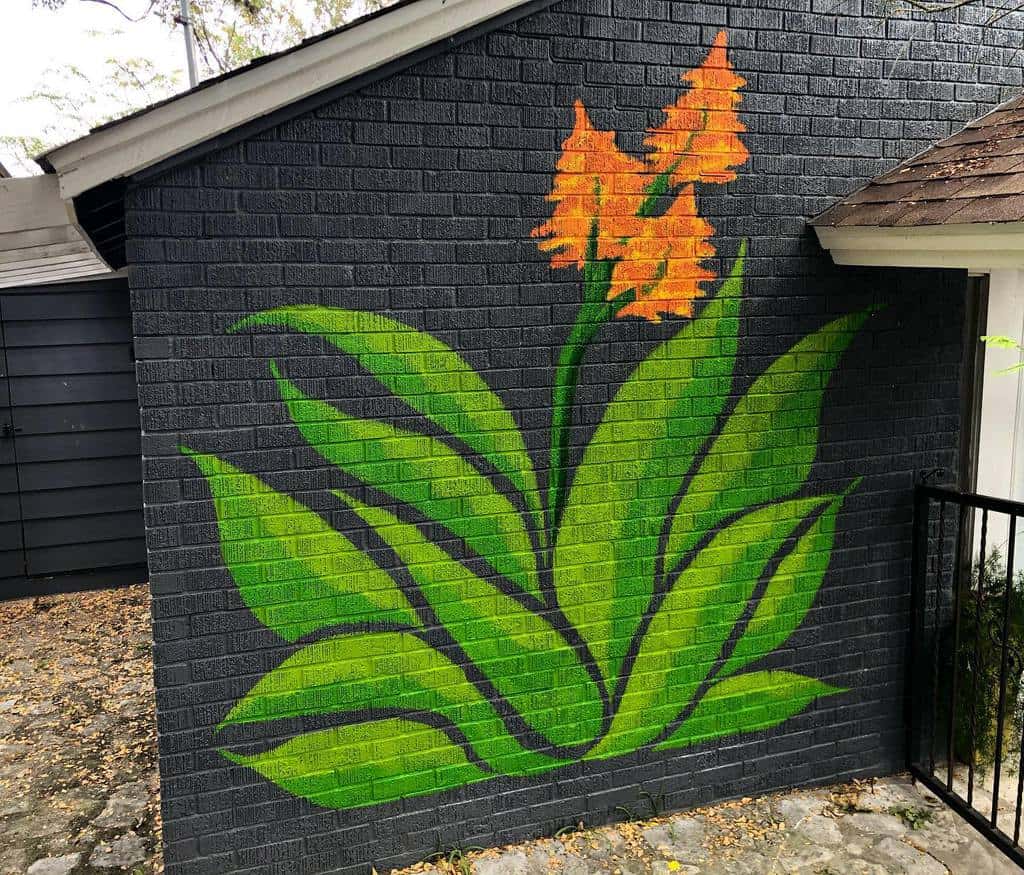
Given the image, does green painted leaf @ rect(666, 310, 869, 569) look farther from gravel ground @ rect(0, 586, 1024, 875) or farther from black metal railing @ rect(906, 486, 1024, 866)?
gravel ground @ rect(0, 586, 1024, 875)

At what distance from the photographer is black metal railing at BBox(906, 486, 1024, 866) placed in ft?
12.3

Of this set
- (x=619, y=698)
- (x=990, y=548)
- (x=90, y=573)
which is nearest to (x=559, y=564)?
(x=619, y=698)

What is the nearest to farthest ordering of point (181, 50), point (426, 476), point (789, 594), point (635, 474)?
point (426, 476) < point (635, 474) < point (789, 594) < point (181, 50)

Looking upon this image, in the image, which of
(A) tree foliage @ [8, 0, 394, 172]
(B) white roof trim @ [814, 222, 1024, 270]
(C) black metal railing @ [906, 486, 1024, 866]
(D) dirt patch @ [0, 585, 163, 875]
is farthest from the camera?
(A) tree foliage @ [8, 0, 394, 172]

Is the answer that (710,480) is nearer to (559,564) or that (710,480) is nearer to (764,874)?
(559,564)

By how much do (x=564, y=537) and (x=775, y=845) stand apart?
151 cm

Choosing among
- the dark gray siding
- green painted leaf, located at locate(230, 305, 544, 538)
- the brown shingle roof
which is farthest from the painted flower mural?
the dark gray siding

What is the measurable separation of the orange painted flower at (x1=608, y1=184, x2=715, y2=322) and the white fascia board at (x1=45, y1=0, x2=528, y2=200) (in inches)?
39.9

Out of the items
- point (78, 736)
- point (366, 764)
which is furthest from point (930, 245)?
point (78, 736)

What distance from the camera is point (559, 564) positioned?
336cm

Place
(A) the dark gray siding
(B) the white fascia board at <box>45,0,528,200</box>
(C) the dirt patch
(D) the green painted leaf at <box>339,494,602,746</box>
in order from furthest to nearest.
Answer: (A) the dark gray siding < (C) the dirt patch < (D) the green painted leaf at <box>339,494,602,746</box> < (B) the white fascia board at <box>45,0,528,200</box>

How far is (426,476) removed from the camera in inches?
125

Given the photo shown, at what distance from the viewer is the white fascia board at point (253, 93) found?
2.61 m

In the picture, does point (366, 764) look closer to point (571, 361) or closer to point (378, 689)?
point (378, 689)
